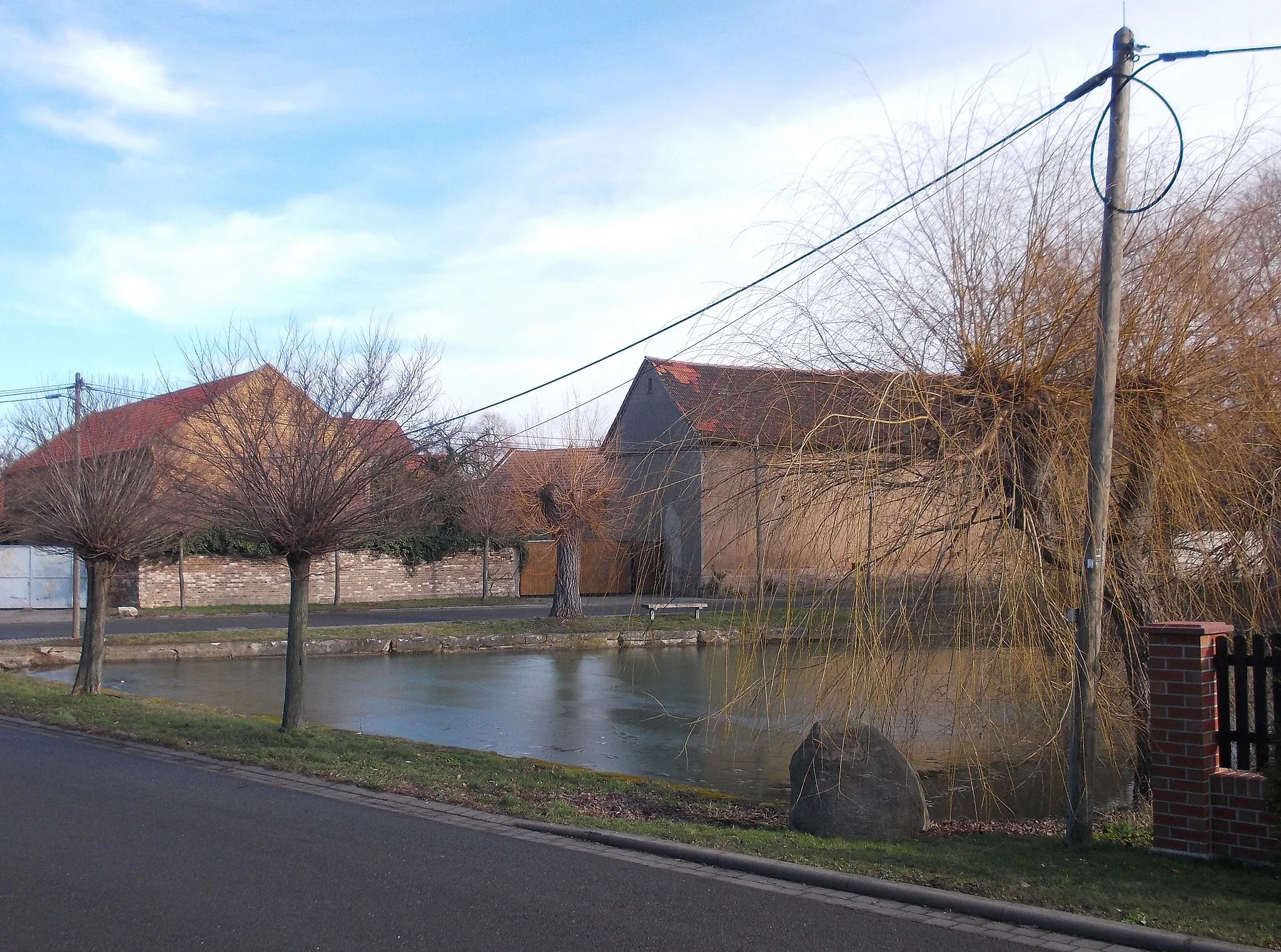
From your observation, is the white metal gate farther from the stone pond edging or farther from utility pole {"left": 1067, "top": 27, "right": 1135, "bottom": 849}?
utility pole {"left": 1067, "top": 27, "right": 1135, "bottom": 849}

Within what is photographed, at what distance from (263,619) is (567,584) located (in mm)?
8113

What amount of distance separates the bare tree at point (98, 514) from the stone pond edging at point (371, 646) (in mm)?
5486

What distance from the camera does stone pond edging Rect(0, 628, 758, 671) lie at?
2030 cm

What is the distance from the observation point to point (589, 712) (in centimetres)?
1522

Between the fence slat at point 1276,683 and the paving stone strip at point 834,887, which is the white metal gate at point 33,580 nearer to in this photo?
the paving stone strip at point 834,887

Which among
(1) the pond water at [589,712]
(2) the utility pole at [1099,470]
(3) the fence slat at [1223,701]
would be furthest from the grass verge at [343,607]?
(3) the fence slat at [1223,701]

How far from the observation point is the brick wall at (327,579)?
3123 cm

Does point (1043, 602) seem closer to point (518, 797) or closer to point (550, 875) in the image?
point (550, 875)

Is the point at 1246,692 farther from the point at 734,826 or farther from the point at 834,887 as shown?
the point at 734,826

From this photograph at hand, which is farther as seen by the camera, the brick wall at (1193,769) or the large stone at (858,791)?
the large stone at (858,791)

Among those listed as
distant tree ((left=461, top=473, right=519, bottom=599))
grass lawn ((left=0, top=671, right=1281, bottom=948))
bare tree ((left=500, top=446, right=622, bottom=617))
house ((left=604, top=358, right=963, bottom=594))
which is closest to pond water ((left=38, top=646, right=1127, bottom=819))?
grass lawn ((left=0, top=671, right=1281, bottom=948))

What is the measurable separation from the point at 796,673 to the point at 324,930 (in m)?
4.53

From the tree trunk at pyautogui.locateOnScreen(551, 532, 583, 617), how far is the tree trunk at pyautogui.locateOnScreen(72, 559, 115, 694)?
1255 cm

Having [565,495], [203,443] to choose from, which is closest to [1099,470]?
[203,443]
